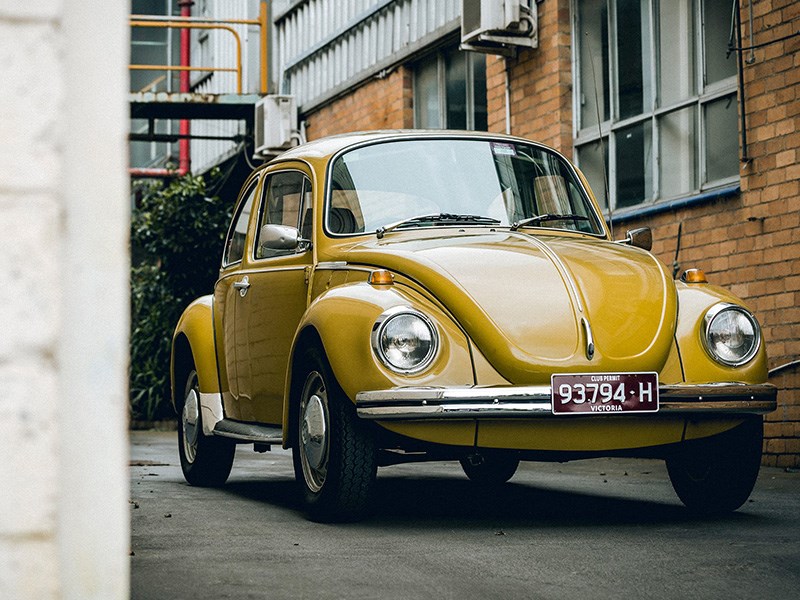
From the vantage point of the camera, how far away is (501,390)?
5.50 meters

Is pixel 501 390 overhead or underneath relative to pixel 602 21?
underneath

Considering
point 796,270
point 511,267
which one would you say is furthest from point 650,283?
point 796,270

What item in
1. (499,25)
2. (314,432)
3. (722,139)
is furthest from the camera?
(499,25)

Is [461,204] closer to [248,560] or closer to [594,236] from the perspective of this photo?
[594,236]

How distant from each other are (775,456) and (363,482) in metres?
4.23

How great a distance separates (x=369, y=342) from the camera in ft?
18.4

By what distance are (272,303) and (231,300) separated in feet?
2.22

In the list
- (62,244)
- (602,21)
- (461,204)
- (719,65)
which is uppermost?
(602,21)

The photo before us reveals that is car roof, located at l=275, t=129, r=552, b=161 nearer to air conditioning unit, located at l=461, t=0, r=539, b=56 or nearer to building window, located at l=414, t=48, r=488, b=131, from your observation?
air conditioning unit, located at l=461, t=0, r=539, b=56

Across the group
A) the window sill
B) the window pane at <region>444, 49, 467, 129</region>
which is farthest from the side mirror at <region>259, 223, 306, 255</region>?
the window pane at <region>444, 49, 467, 129</region>

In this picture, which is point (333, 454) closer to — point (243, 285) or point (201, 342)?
point (243, 285)

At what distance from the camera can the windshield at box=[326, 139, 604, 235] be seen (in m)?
6.93

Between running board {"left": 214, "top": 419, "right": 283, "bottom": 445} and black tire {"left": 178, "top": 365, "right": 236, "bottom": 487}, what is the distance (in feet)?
A: 1.25

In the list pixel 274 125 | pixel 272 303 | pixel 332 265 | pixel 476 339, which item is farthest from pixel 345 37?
pixel 476 339
